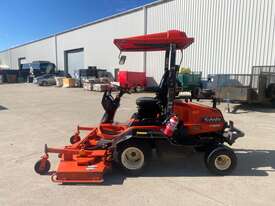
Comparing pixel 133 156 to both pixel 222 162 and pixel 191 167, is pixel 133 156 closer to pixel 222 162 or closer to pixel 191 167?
pixel 191 167

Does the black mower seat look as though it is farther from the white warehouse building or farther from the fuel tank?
the white warehouse building

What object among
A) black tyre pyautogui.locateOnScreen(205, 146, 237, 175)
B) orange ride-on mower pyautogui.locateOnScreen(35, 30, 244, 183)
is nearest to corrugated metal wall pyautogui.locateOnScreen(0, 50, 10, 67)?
orange ride-on mower pyautogui.locateOnScreen(35, 30, 244, 183)

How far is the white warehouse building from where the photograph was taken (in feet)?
46.1

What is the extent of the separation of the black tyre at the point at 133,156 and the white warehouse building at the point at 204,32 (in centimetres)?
1168

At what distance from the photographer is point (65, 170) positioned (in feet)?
13.0

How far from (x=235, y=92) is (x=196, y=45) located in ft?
24.1

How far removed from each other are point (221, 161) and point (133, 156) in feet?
4.53

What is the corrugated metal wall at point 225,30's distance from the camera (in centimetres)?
1382

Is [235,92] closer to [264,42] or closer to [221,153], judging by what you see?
[264,42]

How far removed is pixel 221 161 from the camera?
4227mm

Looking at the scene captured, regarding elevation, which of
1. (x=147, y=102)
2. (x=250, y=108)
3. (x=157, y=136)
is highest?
(x=147, y=102)

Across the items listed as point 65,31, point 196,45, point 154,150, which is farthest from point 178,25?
point 65,31

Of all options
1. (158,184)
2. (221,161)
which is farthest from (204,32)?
(158,184)

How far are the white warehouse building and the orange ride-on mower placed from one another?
10908mm
